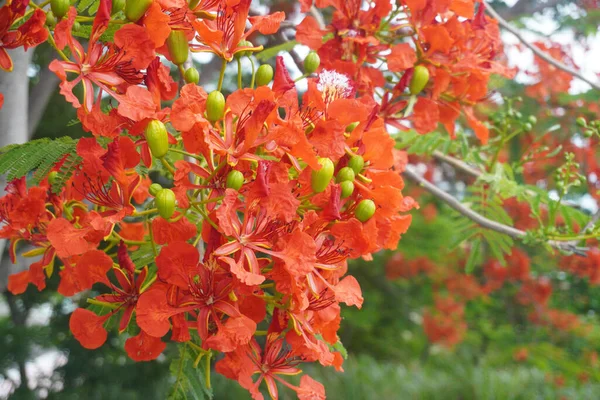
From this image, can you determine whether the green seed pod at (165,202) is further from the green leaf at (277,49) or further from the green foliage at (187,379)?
the green leaf at (277,49)

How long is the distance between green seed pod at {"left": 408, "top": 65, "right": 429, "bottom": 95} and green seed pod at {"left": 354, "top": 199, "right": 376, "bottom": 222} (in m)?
0.60

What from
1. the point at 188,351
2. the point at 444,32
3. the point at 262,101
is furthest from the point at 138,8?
the point at 444,32

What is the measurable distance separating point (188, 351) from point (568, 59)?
430 centimetres

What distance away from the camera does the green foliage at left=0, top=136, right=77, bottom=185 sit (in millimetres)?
1250

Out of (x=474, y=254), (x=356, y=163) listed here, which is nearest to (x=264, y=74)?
(x=356, y=163)

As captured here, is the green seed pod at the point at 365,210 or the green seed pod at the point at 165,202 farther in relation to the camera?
the green seed pod at the point at 365,210

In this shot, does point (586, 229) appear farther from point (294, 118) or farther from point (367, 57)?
point (294, 118)

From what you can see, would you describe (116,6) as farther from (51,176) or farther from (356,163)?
(356,163)

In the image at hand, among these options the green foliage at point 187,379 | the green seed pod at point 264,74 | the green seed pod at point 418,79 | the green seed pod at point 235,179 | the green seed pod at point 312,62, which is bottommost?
the green foliage at point 187,379

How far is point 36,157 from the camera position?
125 centimetres

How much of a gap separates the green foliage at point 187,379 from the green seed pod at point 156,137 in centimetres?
49

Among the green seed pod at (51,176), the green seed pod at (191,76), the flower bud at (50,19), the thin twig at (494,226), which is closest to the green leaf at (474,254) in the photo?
the thin twig at (494,226)

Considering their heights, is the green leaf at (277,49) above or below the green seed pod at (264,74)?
below

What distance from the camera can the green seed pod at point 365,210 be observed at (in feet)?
3.89
